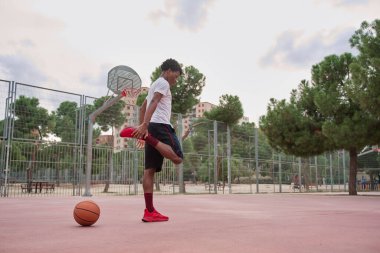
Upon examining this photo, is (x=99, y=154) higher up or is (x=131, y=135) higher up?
(x=99, y=154)

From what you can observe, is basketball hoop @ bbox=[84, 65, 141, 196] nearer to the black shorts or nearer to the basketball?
the black shorts

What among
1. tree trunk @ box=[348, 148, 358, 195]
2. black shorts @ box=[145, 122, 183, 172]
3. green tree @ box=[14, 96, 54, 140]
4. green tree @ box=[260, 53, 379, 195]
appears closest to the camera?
black shorts @ box=[145, 122, 183, 172]

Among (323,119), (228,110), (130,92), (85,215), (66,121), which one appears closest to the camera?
(85,215)

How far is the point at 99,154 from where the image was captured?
50.2 ft

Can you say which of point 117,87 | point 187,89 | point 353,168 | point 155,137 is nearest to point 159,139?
point 155,137

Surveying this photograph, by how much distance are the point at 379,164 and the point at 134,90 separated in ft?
73.0

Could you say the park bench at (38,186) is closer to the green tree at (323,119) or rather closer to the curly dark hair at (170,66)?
the curly dark hair at (170,66)

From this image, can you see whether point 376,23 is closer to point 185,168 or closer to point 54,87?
point 185,168

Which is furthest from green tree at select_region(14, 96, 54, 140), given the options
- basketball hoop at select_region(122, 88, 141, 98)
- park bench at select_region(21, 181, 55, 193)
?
basketball hoop at select_region(122, 88, 141, 98)

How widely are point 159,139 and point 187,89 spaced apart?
66.3ft

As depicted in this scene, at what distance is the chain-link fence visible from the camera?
12.7 m

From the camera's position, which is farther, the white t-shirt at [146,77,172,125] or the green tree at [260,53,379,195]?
the green tree at [260,53,379,195]

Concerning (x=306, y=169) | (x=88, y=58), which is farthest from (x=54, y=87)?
(x=306, y=169)

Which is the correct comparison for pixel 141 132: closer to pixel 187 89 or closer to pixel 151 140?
pixel 151 140
